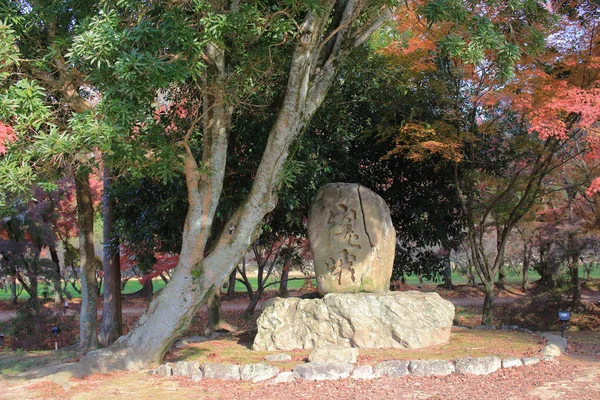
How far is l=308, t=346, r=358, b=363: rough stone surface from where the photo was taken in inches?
306

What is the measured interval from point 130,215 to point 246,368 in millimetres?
5372

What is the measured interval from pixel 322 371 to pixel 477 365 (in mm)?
1933

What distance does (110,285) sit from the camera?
38.6ft

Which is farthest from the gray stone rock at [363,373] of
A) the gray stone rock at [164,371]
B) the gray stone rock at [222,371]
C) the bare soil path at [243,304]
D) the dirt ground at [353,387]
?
the bare soil path at [243,304]

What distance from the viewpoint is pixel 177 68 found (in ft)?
22.2

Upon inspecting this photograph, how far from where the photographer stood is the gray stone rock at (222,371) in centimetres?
748

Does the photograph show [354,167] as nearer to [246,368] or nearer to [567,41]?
[567,41]

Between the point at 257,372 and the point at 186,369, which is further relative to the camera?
the point at 186,369

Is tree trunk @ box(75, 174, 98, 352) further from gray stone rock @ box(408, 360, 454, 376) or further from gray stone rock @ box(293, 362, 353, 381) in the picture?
gray stone rock @ box(408, 360, 454, 376)

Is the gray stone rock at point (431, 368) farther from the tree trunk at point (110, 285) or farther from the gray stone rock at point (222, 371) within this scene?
the tree trunk at point (110, 285)

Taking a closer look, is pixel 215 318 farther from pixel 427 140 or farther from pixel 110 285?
pixel 427 140

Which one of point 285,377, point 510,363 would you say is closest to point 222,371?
point 285,377

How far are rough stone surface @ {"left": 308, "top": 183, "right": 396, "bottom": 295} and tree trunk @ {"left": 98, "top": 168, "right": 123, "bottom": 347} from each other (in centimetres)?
433

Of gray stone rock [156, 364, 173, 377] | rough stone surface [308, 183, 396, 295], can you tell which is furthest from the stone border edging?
rough stone surface [308, 183, 396, 295]
